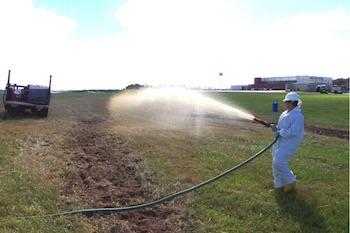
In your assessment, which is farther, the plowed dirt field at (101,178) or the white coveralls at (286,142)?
the white coveralls at (286,142)

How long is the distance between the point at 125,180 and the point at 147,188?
72 centimetres

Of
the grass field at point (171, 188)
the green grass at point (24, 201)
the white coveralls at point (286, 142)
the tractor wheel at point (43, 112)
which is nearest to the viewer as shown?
the green grass at point (24, 201)

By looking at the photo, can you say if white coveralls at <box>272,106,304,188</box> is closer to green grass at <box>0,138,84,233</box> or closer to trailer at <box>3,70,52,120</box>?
green grass at <box>0,138,84,233</box>

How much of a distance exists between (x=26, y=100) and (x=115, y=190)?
1525 cm

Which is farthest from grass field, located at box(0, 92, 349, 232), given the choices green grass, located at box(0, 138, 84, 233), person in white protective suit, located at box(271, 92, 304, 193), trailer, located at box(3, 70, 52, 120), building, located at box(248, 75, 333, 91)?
building, located at box(248, 75, 333, 91)

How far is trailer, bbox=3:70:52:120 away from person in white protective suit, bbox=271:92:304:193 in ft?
52.8

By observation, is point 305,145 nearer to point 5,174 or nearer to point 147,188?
point 147,188

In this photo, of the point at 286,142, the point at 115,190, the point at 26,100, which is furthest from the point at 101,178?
the point at 26,100

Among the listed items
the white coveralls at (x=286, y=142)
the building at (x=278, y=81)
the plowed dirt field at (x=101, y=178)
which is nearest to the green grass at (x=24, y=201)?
the plowed dirt field at (x=101, y=178)

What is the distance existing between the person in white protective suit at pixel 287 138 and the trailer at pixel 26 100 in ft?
52.8

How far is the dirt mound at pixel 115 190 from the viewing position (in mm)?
5467

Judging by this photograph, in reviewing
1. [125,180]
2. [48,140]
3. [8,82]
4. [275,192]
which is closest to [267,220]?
[275,192]

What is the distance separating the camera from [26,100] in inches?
802

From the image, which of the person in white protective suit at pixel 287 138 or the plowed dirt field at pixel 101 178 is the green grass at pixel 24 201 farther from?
the person in white protective suit at pixel 287 138
